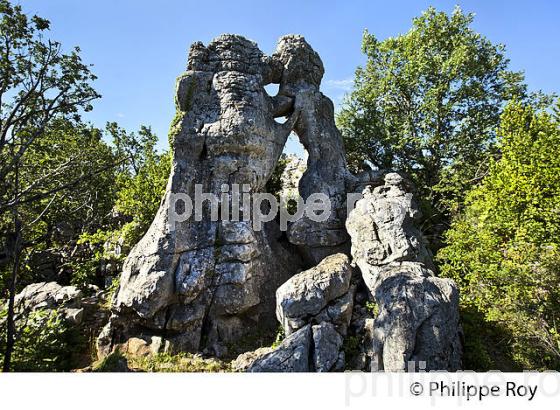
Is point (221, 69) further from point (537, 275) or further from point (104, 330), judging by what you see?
point (537, 275)

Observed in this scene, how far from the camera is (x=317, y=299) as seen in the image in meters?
11.7

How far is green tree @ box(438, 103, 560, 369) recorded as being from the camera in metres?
9.73

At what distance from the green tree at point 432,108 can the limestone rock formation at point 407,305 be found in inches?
246

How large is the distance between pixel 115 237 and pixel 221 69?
9.71 m

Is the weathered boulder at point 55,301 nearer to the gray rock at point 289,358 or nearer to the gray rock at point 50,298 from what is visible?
the gray rock at point 50,298

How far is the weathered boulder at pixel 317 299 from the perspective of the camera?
11602 millimetres

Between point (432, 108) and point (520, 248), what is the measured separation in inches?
444

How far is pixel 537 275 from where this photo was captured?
970 cm

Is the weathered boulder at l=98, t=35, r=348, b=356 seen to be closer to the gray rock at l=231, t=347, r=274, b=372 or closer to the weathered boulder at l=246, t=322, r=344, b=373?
the gray rock at l=231, t=347, r=274, b=372

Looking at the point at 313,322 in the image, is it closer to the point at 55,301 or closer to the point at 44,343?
the point at 44,343

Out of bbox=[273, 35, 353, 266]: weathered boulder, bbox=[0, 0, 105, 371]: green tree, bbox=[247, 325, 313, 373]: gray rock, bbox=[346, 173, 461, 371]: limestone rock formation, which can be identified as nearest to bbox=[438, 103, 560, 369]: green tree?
bbox=[346, 173, 461, 371]: limestone rock formation

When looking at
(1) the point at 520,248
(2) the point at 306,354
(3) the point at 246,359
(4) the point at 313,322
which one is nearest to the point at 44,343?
(3) the point at 246,359

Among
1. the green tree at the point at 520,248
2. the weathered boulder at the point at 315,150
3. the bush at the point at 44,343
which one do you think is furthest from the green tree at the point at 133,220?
the green tree at the point at 520,248

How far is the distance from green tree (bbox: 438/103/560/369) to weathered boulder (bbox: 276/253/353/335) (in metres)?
3.89
